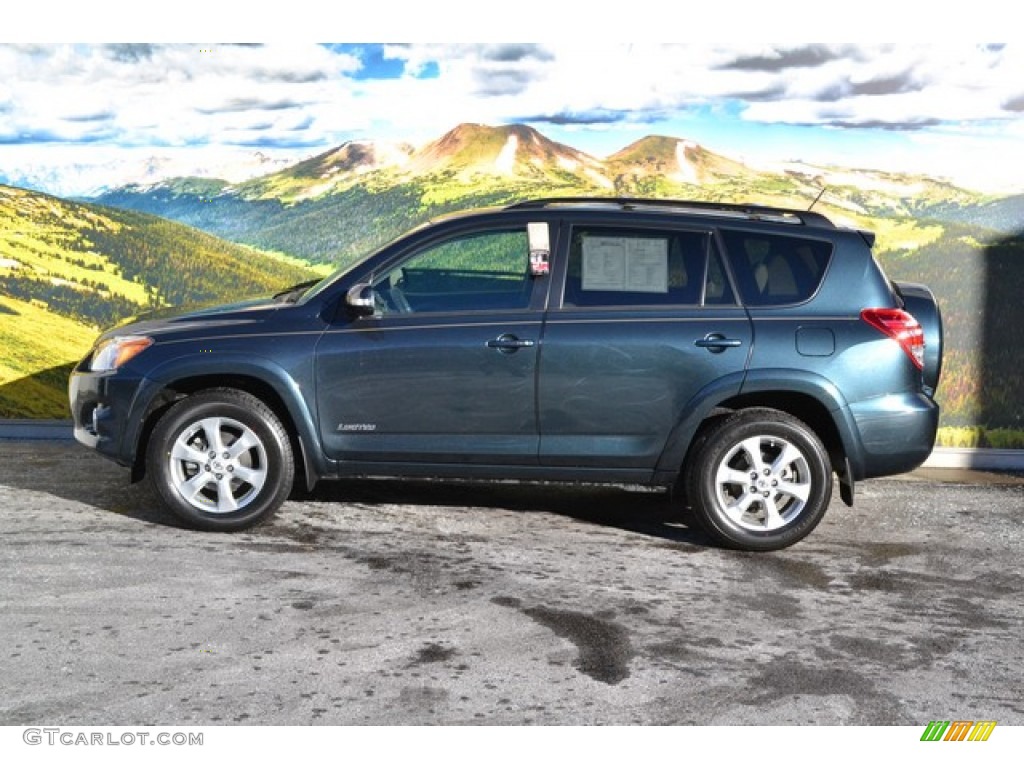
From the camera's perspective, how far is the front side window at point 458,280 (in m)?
7.17

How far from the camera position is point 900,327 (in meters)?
6.98

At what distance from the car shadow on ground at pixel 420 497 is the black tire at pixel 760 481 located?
0.85 ft

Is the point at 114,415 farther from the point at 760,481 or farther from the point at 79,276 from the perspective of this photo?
the point at 79,276

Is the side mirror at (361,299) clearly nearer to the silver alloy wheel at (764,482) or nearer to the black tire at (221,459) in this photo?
the black tire at (221,459)

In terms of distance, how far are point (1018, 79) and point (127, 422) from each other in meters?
6.54

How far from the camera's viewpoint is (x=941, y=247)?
10266 millimetres

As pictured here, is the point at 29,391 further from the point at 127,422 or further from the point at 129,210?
the point at 127,422

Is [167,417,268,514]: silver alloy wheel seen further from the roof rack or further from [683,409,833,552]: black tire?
[683,409,833,552]: black tire

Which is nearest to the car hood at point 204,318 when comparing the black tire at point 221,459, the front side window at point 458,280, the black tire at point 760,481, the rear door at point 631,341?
the black tire at point 221,459

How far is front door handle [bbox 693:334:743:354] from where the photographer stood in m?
6.97

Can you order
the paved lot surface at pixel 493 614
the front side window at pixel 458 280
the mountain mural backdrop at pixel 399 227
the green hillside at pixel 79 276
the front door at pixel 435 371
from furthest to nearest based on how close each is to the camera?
the green hillside at pixel 79 276 < the mountain mural backdrop at pixel 399 227 < the front side window at pixel 458 280 < the front door at pixel 435 371 < the paved lot surface at pixel 493 614

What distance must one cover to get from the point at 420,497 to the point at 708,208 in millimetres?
2309

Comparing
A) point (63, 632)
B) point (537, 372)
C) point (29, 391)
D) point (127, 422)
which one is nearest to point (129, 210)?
point (29, 391)

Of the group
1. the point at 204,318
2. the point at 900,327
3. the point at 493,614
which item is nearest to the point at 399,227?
the point at 204,318
